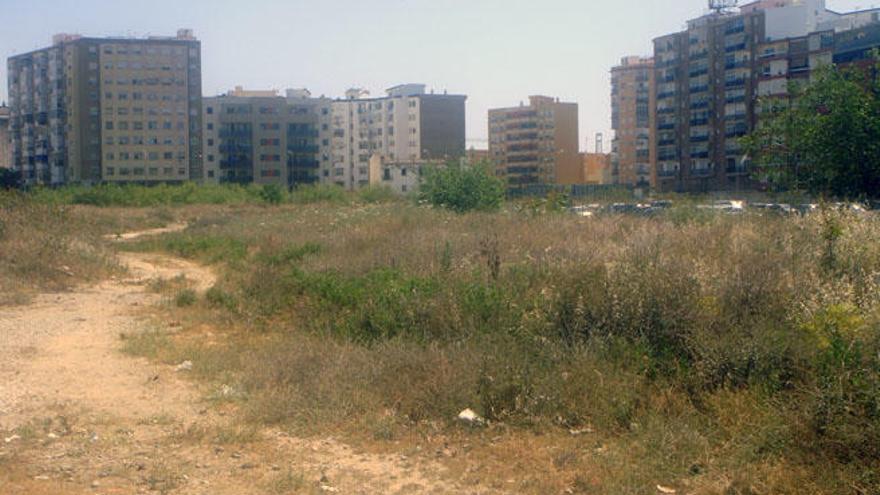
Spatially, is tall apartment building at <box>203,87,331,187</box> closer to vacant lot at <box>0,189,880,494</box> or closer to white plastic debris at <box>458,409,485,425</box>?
vacant lot at <box>0,189,880,494</box>

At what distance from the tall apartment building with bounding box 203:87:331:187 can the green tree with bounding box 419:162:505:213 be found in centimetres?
6156

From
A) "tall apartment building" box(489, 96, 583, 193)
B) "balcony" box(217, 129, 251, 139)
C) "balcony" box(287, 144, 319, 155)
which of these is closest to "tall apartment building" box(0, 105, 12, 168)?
"balcony" box(217, 129, 251, 139)

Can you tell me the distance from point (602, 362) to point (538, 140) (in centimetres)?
11853

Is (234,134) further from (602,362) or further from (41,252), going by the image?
(602,362)

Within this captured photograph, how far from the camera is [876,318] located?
6.57 meters

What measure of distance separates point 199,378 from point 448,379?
3410 mm

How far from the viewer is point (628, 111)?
11394 centimetres

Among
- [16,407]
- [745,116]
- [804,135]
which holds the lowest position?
[16,407]

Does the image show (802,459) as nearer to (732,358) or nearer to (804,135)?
(732,358)

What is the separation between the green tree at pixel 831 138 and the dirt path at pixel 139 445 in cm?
1804

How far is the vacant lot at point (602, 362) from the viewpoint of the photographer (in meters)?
6.23

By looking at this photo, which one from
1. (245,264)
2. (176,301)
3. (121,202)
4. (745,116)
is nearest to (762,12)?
(745,116)

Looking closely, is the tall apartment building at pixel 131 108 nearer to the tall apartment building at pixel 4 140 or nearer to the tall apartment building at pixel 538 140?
the tall apartment building at pixel 4 140

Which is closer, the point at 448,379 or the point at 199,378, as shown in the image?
the point at 448,379
